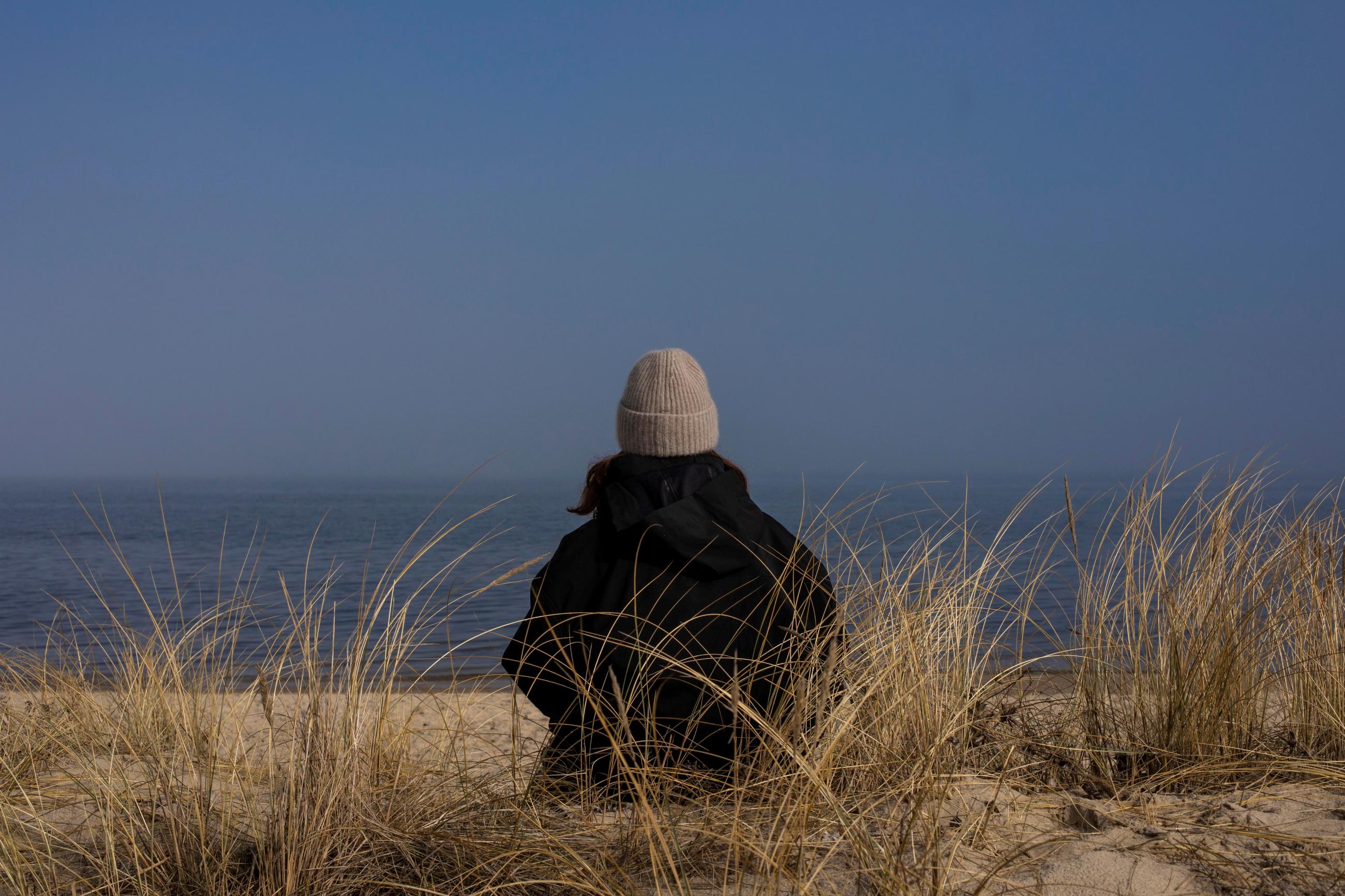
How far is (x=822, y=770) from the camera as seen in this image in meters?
1.91

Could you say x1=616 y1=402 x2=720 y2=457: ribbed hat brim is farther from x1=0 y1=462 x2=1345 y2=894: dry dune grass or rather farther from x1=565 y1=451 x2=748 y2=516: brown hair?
x1=0 y1=462 x2=1345 y2=894: dry dune grass

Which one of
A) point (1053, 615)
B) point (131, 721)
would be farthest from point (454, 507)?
point (131, 721)

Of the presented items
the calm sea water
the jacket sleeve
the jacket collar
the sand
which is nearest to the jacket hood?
the jacket collar

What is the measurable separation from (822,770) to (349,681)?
1257mm

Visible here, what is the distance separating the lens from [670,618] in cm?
242

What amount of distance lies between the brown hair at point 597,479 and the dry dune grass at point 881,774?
18.3 inches

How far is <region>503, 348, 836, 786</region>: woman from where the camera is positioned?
7.59 ft

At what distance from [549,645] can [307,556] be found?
6.37m

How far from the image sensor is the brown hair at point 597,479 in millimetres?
2727

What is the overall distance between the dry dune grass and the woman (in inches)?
5.2

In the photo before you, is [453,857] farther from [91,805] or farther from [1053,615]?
[1053,615]

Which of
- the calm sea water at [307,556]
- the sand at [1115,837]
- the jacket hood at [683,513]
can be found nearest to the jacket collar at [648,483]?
the jacket hood at [683,513]

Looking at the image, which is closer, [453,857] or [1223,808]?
[453,857]

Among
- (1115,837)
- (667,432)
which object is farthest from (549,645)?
(1115,837)
